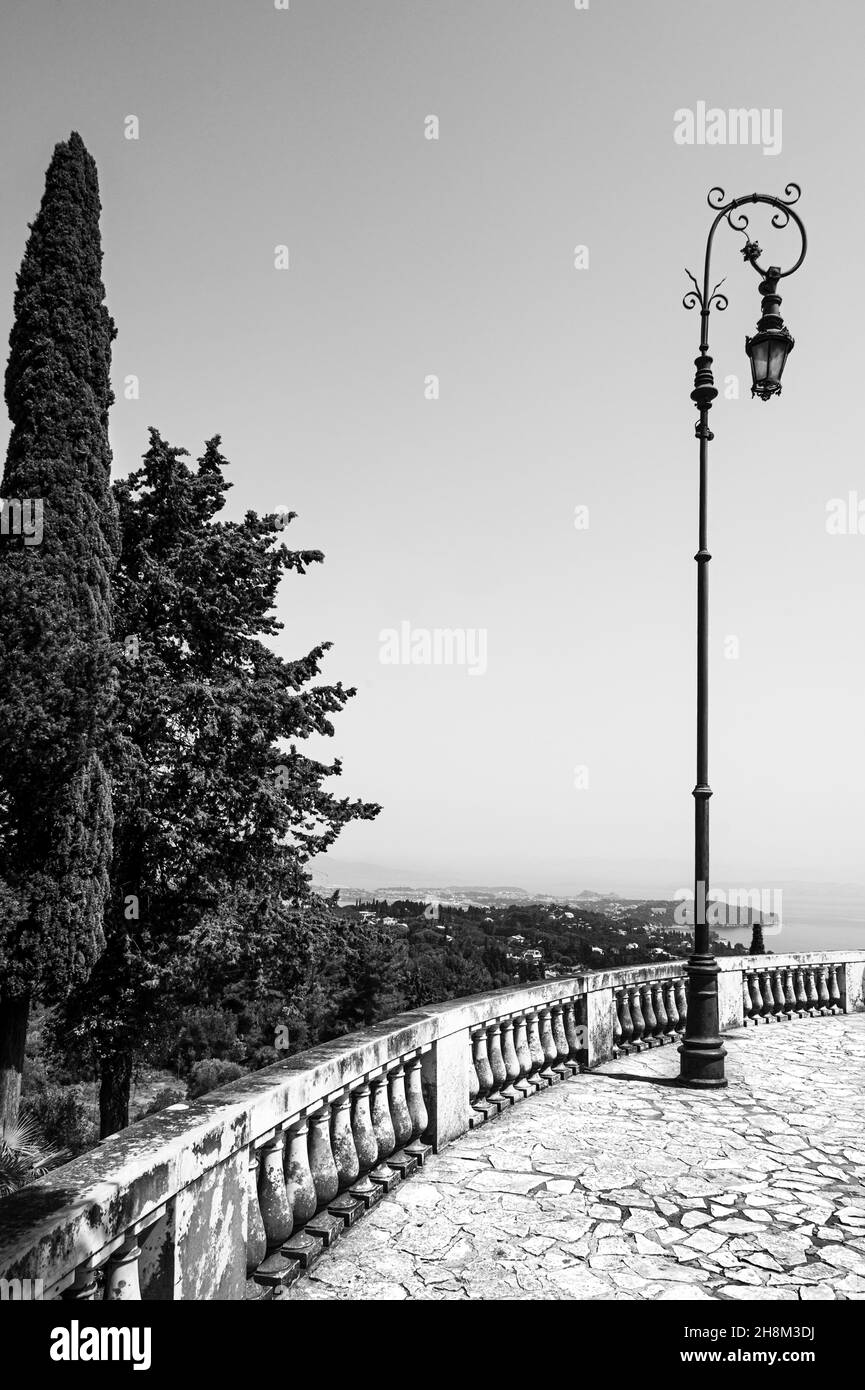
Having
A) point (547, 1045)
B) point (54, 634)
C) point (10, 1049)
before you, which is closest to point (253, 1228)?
point (547, 1045)

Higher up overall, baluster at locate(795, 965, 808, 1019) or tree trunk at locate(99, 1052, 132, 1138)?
baluster at locate(795, 965, 808, 1019)

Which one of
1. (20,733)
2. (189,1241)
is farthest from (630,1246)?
(20,733)

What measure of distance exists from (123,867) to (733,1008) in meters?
12.1

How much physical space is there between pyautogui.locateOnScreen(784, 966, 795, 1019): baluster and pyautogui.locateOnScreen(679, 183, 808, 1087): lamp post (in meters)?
5.75

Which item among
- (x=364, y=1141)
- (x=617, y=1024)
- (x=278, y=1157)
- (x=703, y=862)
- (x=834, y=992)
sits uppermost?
(x=703, y=862)

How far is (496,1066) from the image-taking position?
7613 mm

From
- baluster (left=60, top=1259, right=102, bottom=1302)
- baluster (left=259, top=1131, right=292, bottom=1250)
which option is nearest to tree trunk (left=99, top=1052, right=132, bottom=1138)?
baluster (left=259, top=1131, right=292, bottom=1250)

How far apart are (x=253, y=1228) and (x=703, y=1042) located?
20.5 ft

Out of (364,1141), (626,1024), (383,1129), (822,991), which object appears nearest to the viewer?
(364,1141)

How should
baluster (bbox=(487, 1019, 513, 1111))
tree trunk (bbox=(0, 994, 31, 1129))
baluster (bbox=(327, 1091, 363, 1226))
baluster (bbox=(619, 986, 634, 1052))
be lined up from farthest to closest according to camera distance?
tree trunk (bbox=(0, 994, 31, 1129))
baluster (bbox=(619, 986, 634, 1052))
baluster (bbox=(487, 1019, 513, 1111))
baluster (bbox=(327, 1091, 363, 1226))

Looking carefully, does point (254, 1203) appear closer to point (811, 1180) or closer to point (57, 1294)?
point (57, 1294)

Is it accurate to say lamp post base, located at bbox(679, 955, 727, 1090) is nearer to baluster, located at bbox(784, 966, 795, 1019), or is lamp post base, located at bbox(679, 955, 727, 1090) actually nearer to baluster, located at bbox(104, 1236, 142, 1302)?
baluster, located at bbox(784, 966, 795, 1019)

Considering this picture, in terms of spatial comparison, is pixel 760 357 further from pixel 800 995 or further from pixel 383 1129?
pixel 800 995

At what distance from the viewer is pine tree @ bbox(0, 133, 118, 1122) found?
15211 millimetres
